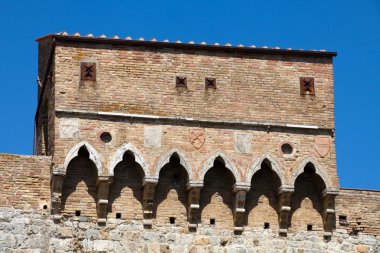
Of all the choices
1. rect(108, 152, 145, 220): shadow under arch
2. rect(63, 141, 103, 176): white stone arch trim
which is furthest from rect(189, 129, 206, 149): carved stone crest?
rect(63, 141, 103, 176): white stone arch trim

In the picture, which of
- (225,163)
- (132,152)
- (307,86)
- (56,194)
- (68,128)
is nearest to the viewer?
(56,194)

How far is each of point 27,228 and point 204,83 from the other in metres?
4.69

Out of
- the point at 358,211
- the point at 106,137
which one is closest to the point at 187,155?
the point at 106,137

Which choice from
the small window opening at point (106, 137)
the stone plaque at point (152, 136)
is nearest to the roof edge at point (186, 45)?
the stone plaque at point (152, 136)

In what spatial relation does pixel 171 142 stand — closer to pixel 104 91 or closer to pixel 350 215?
pixel 104 91

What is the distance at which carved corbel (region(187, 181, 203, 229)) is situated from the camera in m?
25.0

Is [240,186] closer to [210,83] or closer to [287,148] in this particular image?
[287,148]

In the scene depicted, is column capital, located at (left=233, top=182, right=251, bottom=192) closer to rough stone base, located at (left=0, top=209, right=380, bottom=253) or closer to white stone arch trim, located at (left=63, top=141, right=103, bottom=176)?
rough stone base, located at (left=0, top=209, right=380, bottom=253)

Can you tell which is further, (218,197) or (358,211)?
(358,211)

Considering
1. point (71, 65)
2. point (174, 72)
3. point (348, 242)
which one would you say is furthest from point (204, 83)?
point (348, 242)

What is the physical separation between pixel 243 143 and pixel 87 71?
346 centimetres

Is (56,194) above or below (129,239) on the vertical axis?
above

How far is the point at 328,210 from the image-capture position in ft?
84.5

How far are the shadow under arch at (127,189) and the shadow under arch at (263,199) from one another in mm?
2229
